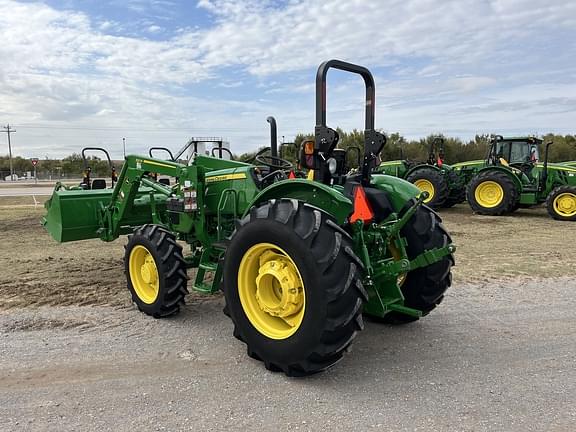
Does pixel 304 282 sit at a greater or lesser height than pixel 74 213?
lesser

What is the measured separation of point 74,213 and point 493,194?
40.1 feet

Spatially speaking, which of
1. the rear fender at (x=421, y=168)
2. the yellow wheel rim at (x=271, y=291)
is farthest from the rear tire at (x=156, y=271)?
the rear fender at (x=421, y=168)

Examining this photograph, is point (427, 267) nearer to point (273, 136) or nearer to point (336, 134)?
point (336, 134)

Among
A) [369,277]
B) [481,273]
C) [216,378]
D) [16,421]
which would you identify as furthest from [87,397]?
[481,273]

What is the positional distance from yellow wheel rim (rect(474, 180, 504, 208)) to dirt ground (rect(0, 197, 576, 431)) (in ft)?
28.8

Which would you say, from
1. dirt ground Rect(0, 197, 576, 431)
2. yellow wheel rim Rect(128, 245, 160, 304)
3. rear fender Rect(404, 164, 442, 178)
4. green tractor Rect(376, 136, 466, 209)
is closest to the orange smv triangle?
dirt ground Rect(0, 197, 576, 431)

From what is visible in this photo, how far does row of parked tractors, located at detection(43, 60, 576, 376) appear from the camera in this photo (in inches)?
136

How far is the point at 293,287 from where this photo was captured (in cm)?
369

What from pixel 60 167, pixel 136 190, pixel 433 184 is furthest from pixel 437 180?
pixel 60 167

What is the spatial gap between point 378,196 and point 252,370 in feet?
6.06

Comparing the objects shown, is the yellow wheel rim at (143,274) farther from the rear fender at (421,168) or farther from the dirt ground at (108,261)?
the rear fender at (421,168)

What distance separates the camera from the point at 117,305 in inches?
219

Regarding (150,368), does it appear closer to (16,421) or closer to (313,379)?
(16,421)

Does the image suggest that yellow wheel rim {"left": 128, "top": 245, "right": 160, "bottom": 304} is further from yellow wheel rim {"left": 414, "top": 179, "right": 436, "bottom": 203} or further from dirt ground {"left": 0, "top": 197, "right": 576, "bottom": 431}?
yellow wheel rim {"left": 414, "top": 179, "right": 436, "bottom": 203}
